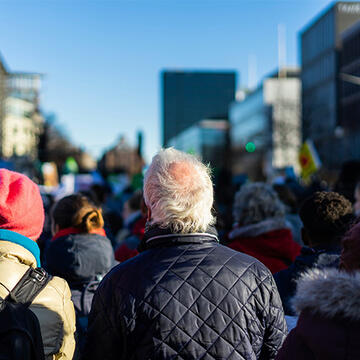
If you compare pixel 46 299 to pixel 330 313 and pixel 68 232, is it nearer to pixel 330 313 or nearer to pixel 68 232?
pixel 330 313

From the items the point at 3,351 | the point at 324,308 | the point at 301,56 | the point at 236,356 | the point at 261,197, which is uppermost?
the point at 301,56

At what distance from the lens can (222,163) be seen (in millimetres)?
113062

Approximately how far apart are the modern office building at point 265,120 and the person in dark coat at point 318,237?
71748 mm

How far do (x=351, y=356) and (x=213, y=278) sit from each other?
29.2 inches

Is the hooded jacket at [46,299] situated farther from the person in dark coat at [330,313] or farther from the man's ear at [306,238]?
the man's ear at [306,238]

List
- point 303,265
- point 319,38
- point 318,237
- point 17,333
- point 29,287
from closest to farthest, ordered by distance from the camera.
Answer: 1. point 17,333
2. point 29,287
3. point 303,265
4. point 318,237
5. point 319,38

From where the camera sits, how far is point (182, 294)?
2588 millimetres

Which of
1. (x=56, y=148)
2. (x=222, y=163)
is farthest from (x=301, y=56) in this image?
(x=56, y=148)

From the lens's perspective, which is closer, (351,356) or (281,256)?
(351,356)

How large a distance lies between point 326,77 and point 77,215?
8125 cm

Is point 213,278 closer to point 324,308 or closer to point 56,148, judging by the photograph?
point 324,308

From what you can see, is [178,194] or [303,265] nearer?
[178,194]

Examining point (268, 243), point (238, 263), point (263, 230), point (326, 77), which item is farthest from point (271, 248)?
point (326, 77)

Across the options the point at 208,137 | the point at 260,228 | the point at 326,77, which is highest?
the point at 326,77
